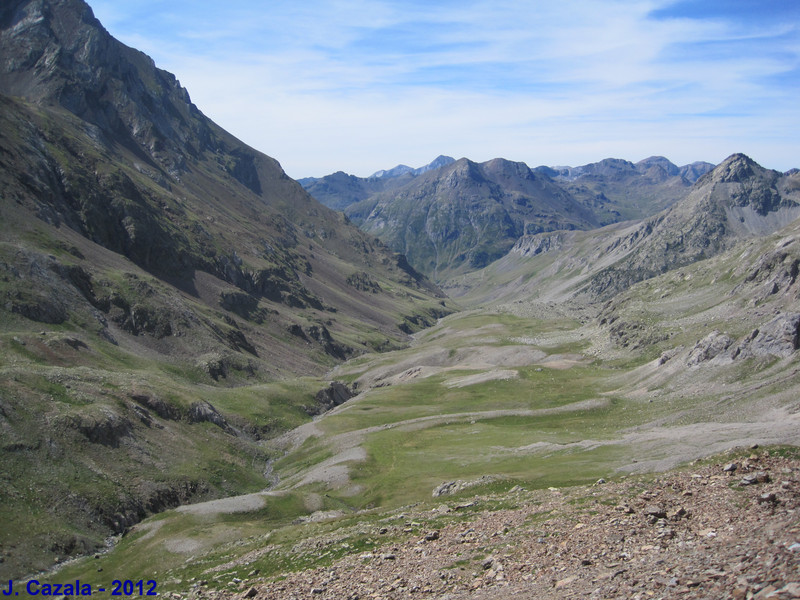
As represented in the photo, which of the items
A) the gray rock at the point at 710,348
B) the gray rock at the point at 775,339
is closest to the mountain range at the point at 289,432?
the gray rock at the point at 775,339

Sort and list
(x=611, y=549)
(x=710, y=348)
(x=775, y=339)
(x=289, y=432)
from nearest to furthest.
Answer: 1. (x=611, y=549)
2. (x=775, y=339)
3. (x=710, y=348)
4. (x=289, y=432)

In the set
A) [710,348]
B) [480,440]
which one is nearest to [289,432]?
[480,440]

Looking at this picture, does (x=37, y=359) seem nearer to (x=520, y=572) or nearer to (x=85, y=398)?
(x=85, y=398)

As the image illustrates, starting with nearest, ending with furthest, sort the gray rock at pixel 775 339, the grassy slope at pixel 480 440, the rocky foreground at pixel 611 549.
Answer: the rocky foreground at pixel 611 549
the grassy slope at pixel 480 440
the gray rock at pixel 775 339

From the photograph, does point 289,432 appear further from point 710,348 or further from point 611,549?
point 611,549

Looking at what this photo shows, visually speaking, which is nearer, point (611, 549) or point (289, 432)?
point (611, 549)

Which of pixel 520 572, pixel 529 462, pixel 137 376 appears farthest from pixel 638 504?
pixel 137 376

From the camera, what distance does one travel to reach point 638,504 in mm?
37812

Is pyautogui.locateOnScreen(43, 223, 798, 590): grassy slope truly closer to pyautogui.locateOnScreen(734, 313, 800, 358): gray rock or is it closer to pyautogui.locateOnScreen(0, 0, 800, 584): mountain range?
pyautogui.locateOnScreen(0, 0, 800, 584): mountain range

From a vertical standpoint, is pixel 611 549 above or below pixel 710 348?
above

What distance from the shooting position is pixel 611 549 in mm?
31609

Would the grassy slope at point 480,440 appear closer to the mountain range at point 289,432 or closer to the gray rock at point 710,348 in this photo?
the mountain range at point 289,432

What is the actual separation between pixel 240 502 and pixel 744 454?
68.2m

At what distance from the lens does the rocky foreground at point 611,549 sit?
2459 centimetres
